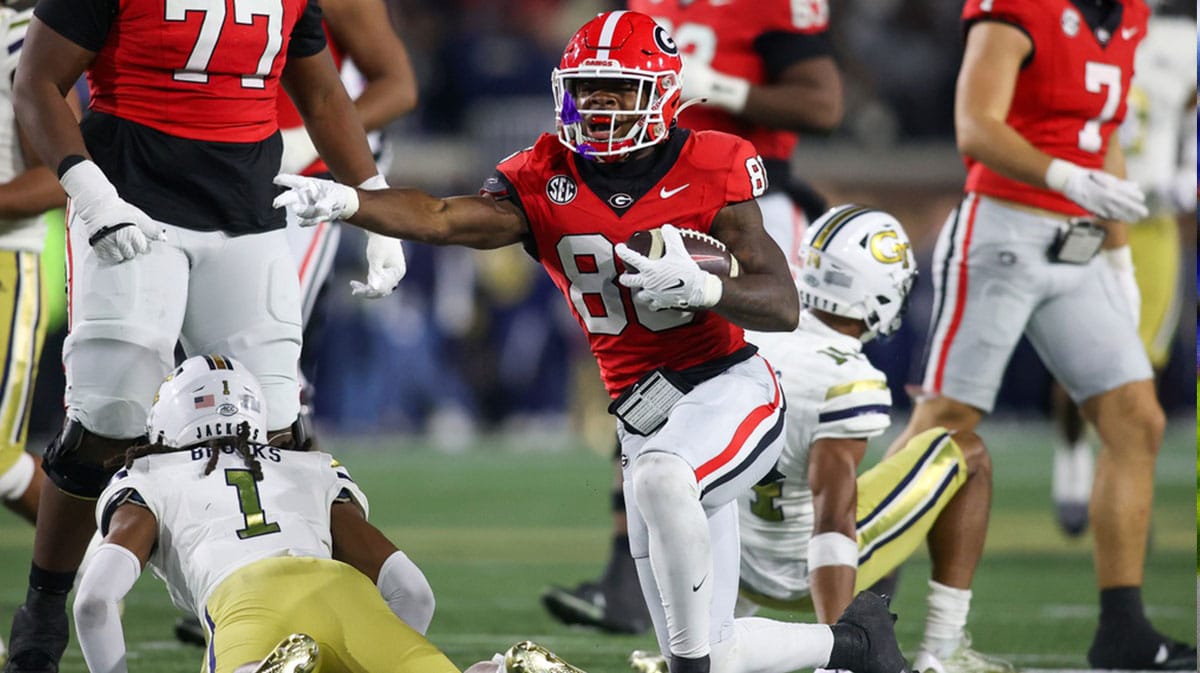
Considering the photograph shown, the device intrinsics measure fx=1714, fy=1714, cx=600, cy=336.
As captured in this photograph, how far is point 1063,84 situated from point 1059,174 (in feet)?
1.13

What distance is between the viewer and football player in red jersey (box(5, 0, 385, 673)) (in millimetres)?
3725

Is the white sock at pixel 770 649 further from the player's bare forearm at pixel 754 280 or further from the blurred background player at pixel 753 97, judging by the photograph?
the blurred background player at pixel 753 97

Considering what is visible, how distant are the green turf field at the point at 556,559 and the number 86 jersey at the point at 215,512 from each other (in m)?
0.86

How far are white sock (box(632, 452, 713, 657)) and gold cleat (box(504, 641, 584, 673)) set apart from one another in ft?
1.05

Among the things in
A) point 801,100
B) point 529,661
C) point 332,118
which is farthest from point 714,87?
point 529,661

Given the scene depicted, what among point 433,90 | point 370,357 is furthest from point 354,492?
point 433,90

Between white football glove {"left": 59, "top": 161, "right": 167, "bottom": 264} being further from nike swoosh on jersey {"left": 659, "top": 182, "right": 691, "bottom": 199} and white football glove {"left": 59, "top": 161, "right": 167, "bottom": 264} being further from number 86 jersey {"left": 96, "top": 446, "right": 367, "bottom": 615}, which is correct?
nike swoosh on jersey {"left": 659, "top": 182, "right": 691, "bottom": 199}

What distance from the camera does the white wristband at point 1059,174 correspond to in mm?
4656

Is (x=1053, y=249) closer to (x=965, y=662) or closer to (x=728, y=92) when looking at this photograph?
(x=728, y=92)

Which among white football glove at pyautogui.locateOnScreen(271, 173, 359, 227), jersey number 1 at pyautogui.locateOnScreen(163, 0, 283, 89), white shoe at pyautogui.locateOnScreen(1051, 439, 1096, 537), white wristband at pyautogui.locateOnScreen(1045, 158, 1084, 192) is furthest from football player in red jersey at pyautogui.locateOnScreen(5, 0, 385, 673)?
white shoe at pyautogui.locateOnScreen(1051, 439, 1096, 537)

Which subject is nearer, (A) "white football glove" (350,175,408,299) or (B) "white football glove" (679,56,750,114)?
(A) "white football glove" (350,175,408,299)

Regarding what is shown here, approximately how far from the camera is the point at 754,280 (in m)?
3.43

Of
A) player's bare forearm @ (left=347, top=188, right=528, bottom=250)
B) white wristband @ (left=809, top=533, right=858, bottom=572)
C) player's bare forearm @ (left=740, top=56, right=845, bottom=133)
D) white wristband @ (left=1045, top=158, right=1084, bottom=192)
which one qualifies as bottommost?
white wristband @ (left=809, top=533, right=858, bottom=572)

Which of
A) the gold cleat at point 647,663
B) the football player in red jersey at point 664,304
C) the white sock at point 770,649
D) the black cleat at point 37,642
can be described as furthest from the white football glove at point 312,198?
the gold cleat at point 647,663
